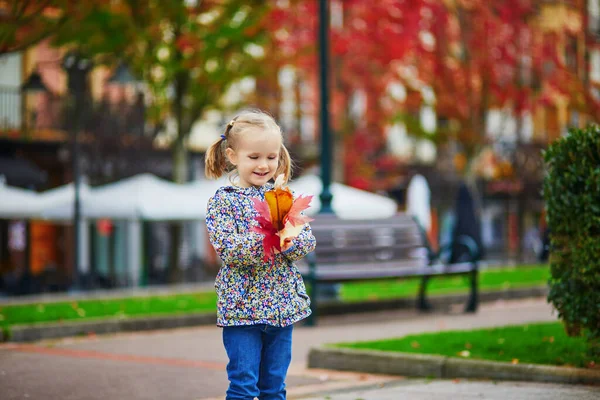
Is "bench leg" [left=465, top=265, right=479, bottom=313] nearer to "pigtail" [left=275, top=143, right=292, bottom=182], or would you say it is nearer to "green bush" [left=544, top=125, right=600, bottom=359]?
"green bush" [left=544, top=125, right=600, bottom=359]

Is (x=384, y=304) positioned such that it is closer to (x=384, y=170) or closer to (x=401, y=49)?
(x=401, y=49)

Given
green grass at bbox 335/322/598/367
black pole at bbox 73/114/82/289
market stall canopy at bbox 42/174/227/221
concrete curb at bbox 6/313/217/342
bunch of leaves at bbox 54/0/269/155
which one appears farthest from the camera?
market stall canopy at bbox 42/174/227/221

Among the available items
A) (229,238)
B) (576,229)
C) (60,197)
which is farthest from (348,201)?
(229,238)

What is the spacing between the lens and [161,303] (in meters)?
15.4

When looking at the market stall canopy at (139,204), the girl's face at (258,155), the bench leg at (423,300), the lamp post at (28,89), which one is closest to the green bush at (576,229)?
the girl's face at (258,155)

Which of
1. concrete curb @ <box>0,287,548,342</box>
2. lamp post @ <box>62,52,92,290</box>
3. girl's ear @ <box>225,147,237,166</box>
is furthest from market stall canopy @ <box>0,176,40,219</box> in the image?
girl's ear @ <box>225,147,237,166</box>

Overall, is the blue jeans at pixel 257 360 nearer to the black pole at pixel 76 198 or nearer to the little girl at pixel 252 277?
the little girl at pixel 252 277

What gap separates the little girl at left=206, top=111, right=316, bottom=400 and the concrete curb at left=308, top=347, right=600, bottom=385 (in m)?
2.74

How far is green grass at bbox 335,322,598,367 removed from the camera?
26.2 feet

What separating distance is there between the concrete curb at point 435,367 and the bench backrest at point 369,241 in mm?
4566

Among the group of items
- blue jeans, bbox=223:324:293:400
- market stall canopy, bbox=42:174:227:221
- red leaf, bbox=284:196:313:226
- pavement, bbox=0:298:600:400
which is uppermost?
market stall canopy, bbox=42:174:227:221

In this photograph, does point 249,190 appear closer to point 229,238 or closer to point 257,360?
point 229,238

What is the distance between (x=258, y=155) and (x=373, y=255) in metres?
9.22

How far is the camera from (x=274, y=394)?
209 inches
